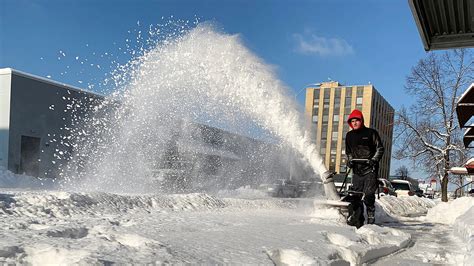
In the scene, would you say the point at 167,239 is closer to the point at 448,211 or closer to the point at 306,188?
the point at 448,211

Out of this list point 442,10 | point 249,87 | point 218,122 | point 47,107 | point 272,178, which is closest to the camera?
point 442,10

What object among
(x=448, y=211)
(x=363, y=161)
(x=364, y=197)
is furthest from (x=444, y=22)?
(x=448, y=211)

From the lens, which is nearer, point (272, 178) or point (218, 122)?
point (218, 122)

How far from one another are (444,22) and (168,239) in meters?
3.74

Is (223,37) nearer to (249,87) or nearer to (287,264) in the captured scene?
(249,87)

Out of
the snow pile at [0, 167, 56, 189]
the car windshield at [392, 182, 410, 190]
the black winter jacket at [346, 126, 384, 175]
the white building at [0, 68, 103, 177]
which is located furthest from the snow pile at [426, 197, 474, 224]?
the white building at [0, 68, 103, 177]

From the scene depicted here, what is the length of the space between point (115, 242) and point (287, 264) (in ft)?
4.74

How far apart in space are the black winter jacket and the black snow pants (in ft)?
0.33

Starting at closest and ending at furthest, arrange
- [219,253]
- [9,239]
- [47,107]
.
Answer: [9,239]
[219,253]
[47,107]

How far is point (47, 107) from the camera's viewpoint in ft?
77.6

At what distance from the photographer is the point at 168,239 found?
3740 millimetres

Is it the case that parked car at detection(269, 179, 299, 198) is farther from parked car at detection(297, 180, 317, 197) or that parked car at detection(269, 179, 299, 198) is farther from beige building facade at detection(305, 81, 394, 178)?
beige building facade at detection(305, 81, 394, 178)

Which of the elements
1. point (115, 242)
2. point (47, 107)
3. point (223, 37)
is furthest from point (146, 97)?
point (47, 107)

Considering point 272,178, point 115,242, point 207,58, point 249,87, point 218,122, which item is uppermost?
point 207,58
